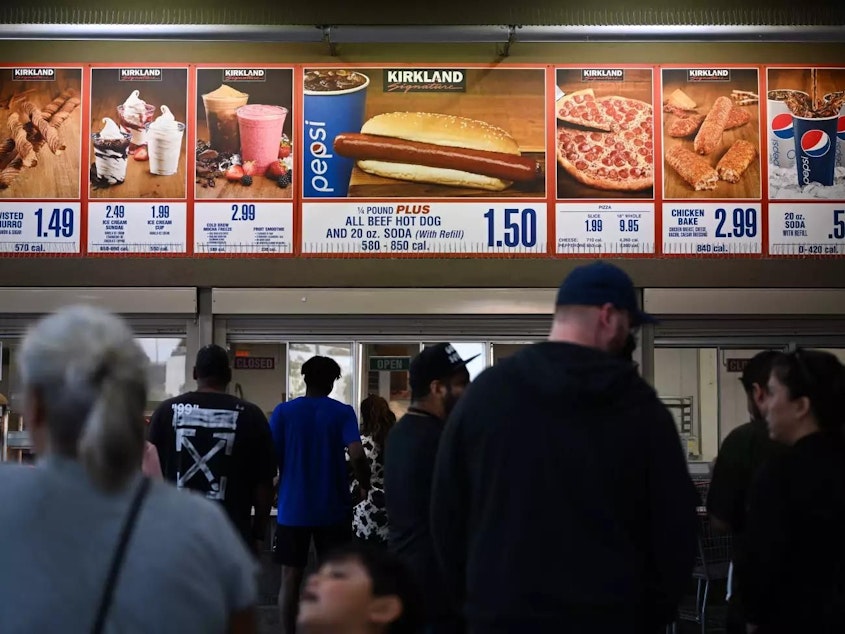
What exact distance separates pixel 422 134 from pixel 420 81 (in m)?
0.49

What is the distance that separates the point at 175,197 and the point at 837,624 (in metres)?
7.72

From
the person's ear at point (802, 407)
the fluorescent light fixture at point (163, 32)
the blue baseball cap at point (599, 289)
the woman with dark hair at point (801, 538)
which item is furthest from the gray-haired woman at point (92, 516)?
the fluorescent light fixture at point (163, 32)

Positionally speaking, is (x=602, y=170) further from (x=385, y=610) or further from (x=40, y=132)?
(x=385, y=610)

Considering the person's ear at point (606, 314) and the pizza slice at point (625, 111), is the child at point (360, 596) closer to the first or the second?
the person's ear at point (606, 314)

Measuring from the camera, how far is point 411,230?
1001cm

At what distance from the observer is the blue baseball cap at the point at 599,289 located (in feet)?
10.8

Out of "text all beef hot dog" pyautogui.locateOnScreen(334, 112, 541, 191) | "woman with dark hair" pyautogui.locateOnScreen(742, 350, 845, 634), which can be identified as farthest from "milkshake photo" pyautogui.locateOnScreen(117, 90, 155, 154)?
"woman with dark hair" pyautogui.locateOnScreen(742, 350, 845, 634)

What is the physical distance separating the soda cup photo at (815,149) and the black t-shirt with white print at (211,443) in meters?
6.05

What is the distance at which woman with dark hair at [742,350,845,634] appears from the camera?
3461 mm

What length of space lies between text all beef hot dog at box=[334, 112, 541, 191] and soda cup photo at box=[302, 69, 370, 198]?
99mm

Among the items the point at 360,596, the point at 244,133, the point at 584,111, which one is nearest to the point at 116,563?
the point at 360,596

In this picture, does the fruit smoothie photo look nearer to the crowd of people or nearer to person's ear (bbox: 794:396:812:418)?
the crowd of people

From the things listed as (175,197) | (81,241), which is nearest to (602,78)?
(175,197)

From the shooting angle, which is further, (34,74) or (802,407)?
(34,74)
